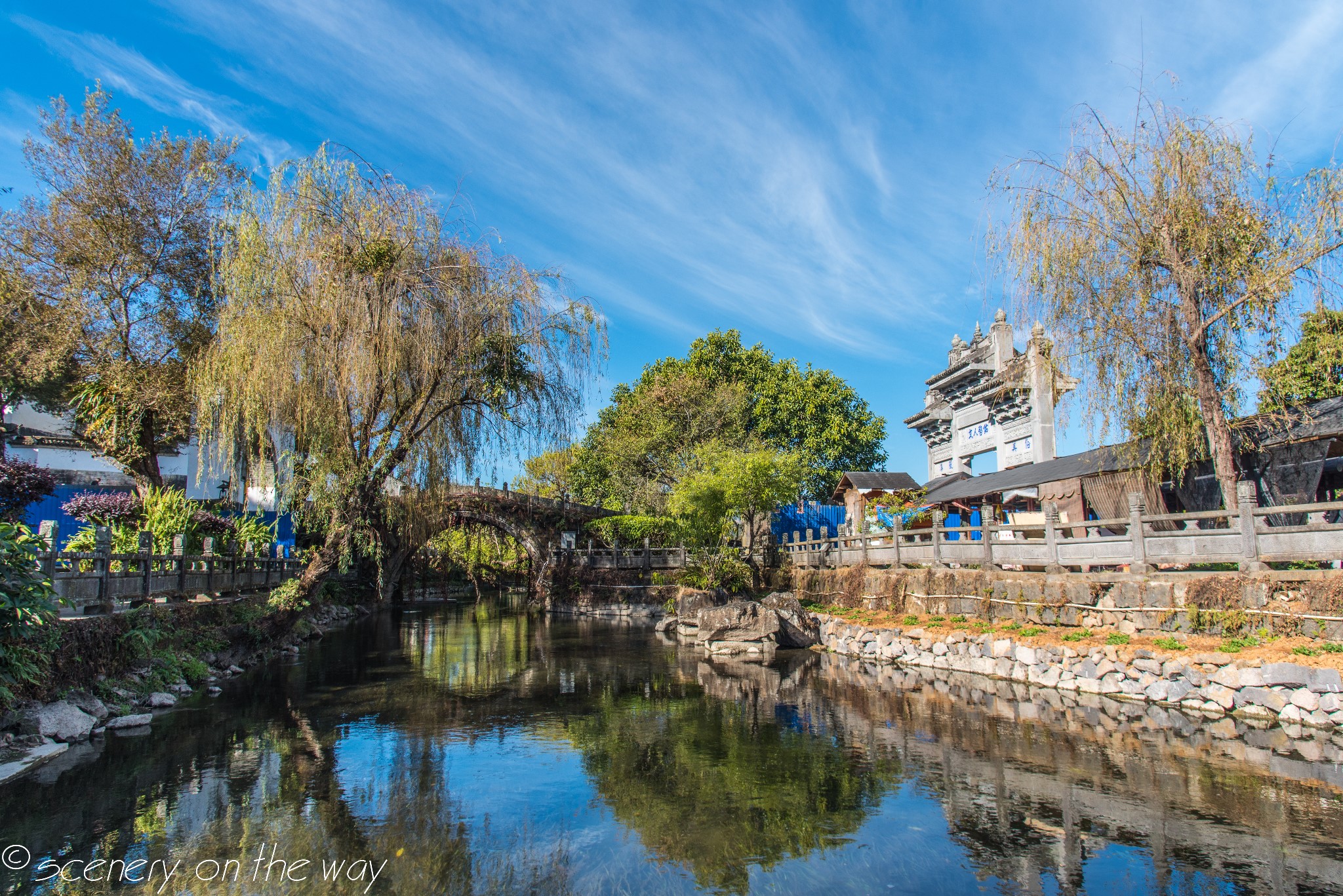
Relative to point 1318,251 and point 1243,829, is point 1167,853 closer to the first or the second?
point 1243,829

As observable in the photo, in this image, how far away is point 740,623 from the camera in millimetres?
15250

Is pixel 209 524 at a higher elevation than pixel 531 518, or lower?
lower

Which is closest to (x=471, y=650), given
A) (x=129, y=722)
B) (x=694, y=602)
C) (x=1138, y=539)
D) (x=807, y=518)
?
(x=694, y=602)

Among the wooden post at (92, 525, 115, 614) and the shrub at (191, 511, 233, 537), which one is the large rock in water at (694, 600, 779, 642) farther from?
the wooden post at (92, 525, 115, 614)

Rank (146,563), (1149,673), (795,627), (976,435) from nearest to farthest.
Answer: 1. (1149,673)
2. (146,563)
3. (795,627)
4. (976,435)

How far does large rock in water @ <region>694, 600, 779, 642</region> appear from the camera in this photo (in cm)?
1520

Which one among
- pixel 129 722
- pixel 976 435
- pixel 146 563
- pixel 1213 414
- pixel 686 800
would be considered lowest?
pixel 686 800

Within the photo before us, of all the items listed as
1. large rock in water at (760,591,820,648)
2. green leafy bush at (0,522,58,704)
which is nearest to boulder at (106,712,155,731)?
green leafy bush at (0,522,58,704)

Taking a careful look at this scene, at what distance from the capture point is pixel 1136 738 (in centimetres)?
757

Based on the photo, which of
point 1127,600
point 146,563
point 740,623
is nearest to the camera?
point 1127,600

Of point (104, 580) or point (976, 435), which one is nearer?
point (104, 580)

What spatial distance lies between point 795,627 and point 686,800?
32.1ft

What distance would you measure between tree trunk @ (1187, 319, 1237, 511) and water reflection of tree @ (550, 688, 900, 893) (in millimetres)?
7036

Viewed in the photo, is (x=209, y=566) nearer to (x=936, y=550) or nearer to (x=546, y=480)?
(x=936, y=550)
